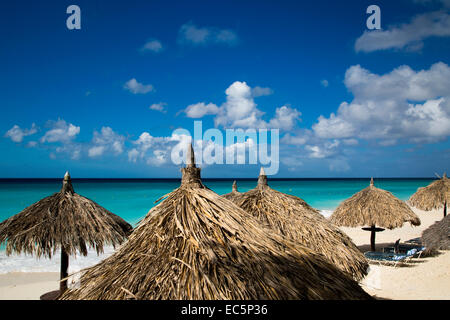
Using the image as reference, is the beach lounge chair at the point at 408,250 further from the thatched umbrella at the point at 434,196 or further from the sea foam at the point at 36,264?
the sea foam at the point at 36,264

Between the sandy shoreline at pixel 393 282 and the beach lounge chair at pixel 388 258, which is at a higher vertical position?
the beach lounge chair at pixel 388 258

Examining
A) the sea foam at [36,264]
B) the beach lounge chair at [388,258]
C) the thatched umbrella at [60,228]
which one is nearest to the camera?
the thatched umbrella at [60,228]

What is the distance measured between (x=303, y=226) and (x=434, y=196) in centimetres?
1260

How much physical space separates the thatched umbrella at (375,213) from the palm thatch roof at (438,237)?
127 centimetres

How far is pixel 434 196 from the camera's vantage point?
528 inches

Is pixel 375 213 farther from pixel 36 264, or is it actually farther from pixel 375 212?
pixel 36 264

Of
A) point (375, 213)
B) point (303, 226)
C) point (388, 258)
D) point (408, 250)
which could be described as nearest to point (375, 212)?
point (375, 213)

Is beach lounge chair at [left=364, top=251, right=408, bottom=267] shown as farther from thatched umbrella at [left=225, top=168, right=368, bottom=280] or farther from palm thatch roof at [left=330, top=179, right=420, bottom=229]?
thatched umbrella at [left=225, top=168, right=368, bottom=280]

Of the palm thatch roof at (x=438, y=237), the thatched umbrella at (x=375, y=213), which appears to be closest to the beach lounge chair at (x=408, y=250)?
the thatched umbrella at (x=375, y=213)

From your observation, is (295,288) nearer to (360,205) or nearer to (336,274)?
(336,274)

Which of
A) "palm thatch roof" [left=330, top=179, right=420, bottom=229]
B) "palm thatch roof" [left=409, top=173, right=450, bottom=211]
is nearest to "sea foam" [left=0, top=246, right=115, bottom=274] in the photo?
"palm thatch roof" [left=330, top=179, right=420, bottom=229]

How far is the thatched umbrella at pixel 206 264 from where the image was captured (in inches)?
72.7

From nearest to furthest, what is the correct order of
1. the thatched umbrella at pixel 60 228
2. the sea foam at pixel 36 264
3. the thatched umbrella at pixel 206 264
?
the thatched umbrella at pixel 206 264
the thatched umbrella at pixel 60 228
the sea foam at pixel 36 264
